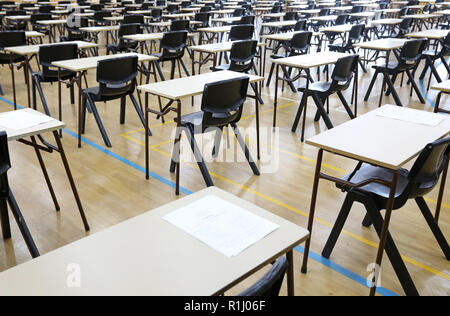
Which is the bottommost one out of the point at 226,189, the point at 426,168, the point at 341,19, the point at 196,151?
the point at 226,189

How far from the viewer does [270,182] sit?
3.82 m

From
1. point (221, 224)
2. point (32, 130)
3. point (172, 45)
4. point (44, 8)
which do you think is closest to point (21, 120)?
point (32, 130)

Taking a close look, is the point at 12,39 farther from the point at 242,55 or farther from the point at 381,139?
the point at 381,139

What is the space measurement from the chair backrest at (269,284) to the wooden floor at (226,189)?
121 cm

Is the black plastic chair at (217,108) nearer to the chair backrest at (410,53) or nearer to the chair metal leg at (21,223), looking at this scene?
the chair metal leg at (21,223)

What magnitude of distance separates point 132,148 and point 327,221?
2.24m

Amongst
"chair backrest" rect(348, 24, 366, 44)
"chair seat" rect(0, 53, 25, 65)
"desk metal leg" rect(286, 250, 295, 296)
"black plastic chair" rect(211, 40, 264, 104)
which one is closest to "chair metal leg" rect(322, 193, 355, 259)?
"desk metal leg" rect(286, 250, 295, 296)

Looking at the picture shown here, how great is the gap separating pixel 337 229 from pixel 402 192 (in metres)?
0.53

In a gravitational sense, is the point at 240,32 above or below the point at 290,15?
below

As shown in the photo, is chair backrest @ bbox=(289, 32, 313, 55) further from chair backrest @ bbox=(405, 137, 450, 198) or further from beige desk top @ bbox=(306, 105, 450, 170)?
chair backrest @ bbox=(405, 137, 450, 198)

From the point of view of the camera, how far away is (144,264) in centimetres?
133

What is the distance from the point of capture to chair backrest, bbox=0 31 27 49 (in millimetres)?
5480

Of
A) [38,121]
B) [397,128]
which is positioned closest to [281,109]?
[397,128]
